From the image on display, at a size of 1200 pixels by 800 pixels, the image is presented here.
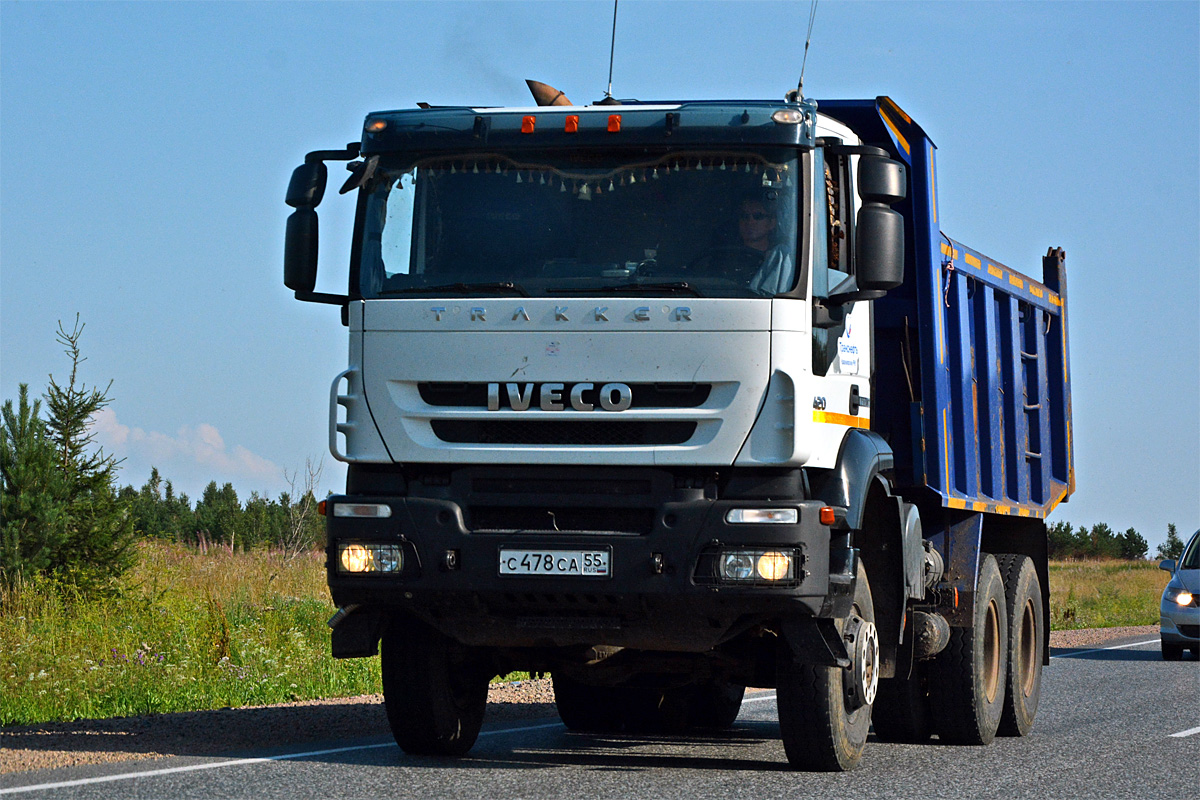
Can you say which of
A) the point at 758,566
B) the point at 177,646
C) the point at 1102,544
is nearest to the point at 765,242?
the point at 758,566

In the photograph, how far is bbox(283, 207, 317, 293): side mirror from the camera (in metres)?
8.02

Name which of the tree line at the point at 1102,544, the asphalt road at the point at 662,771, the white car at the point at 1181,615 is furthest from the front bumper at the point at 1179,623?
the tree line at the point at 1102,544

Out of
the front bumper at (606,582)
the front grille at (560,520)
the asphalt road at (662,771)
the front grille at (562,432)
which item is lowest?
the asphalt road at (662,771)

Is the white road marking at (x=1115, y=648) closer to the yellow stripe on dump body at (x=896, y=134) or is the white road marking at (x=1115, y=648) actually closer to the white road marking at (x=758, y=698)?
the white road marking at (x=758, y=698)

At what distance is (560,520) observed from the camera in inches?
297

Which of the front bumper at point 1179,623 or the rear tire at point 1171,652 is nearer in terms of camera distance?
the front bumper at point 1179,623

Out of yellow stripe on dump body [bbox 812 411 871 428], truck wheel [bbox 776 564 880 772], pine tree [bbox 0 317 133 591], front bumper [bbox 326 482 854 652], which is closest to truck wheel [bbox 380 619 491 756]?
front bumper [bbox 326 482 854 652]

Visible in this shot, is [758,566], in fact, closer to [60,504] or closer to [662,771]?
[662,771]

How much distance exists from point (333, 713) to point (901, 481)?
14.6ft

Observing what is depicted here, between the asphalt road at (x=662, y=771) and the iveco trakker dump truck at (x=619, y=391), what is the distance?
1.64 ft

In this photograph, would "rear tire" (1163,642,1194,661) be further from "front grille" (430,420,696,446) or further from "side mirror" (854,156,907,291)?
"front grille" (430,420,696,446)

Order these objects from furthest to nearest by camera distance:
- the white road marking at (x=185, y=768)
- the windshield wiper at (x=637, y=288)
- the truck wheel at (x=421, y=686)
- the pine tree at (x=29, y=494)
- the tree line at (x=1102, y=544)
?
the tree line at (x=1102, y=544), the pine tree at (x=29, y=494), the truck wheel at (x=421, y=686), the windshield wiper at (x=637, y=288), the white road marking at (x=185, y=768)

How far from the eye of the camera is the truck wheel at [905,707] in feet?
34.7

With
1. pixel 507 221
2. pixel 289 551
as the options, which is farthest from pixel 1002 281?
pixel 289 551
